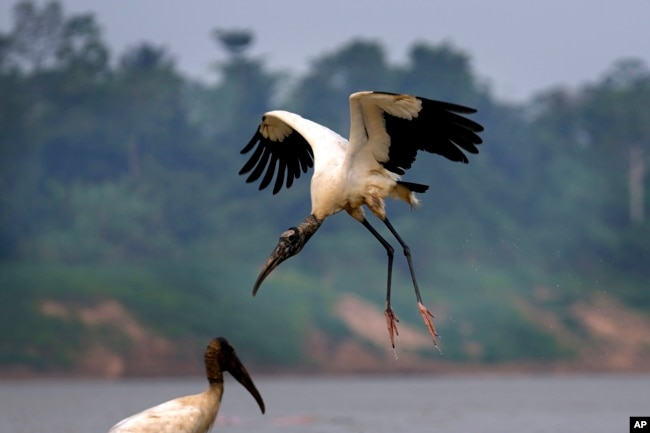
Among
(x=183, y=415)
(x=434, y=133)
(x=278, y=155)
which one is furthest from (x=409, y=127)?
(x=183, y=415)

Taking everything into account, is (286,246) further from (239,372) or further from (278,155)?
(278,155)

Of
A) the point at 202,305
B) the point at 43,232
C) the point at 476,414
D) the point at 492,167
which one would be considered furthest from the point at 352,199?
the point at 492,167

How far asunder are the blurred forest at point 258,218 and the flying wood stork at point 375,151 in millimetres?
27203

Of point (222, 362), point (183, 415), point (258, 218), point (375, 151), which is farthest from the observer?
point (258, 218)

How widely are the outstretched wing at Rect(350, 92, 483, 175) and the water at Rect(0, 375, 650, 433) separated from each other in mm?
6590

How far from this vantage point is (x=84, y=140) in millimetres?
52875

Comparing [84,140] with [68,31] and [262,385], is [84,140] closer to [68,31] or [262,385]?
[68,31]

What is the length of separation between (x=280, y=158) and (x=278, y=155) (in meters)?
0.03

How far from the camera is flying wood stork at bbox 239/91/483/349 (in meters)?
12.4

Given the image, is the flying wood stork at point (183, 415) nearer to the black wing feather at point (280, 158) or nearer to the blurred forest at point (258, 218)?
the black wing feather at point (280, 158)

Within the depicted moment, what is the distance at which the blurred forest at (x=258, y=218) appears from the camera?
140 ft

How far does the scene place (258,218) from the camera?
5081cm

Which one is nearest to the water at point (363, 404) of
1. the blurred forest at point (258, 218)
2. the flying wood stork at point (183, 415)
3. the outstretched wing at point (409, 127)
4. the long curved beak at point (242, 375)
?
the blurred forest at point (258, 218)

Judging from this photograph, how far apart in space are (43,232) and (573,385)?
64.6ft
